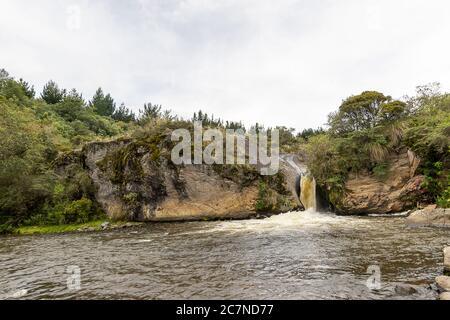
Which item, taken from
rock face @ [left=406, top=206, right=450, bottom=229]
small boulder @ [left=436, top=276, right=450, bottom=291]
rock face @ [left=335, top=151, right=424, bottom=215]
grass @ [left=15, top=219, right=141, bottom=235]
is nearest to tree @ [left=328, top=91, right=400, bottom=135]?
rock face @ [left=335, top=151, right=424, bottom=215]

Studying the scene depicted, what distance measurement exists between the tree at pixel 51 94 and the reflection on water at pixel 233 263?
45.4 meters

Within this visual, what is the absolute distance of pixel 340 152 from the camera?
24.5 meters

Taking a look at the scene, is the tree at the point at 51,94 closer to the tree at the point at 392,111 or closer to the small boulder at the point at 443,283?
the tree at the point at 392,111

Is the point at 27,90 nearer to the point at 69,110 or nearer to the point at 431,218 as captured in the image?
the point at 69,110

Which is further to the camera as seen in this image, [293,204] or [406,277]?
[293,204]

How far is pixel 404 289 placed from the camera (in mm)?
6930

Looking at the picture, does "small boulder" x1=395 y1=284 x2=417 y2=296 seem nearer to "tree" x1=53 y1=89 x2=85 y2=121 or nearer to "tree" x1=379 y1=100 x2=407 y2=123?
"tree" x1=379 y1=100 x2=407 y2=123

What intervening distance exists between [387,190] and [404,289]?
17478 mm

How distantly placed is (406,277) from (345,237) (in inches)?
230

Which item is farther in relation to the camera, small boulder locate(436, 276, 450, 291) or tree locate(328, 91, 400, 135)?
tree locate(328, 91, 400, 135)

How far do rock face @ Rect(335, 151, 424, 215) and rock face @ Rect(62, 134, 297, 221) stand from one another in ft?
14.3

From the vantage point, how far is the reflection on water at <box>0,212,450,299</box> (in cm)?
768

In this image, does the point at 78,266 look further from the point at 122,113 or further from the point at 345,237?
the point at 122,113
